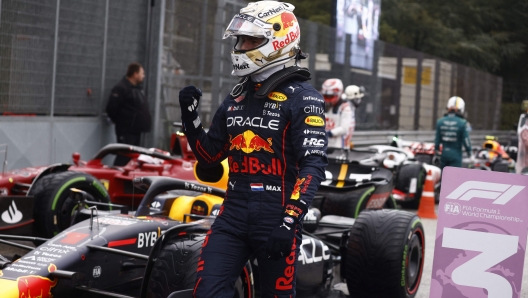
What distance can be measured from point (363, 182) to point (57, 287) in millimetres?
4399

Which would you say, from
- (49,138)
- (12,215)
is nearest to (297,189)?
(12,215)

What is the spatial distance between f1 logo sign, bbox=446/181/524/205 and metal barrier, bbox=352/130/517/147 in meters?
11.4

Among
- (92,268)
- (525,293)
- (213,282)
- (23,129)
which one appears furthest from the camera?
(23,129)

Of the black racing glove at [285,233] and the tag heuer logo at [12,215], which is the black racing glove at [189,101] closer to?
the black racing glove at [285,233]

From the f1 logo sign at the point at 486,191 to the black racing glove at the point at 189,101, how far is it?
6.30ft

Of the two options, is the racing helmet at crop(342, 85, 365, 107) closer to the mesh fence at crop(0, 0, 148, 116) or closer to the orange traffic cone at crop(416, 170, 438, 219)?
the orange traffic cone at crop(416, 170, 438, 219)

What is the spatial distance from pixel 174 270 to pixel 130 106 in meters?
7.56

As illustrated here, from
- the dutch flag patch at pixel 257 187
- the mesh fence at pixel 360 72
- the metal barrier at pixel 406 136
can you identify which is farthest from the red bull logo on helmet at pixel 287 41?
the metal barrier at pixel 406 136

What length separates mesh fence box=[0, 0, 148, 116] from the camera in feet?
34.9

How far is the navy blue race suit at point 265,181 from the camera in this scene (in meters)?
3.97

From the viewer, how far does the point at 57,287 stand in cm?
463

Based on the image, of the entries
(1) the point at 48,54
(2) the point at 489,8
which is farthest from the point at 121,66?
(2) the point at 489,8

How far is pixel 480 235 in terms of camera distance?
17.2ft

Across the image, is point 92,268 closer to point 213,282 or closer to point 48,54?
point 213,282
